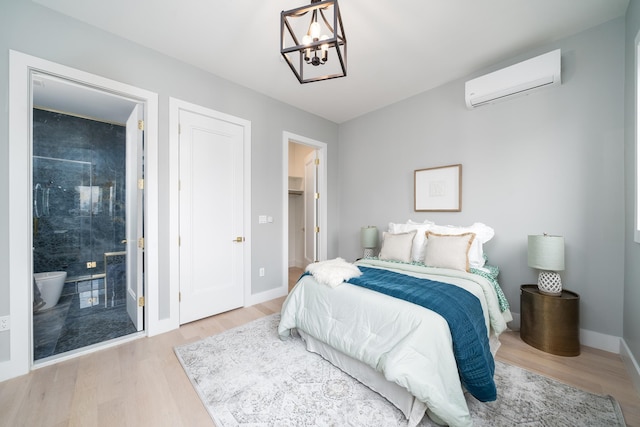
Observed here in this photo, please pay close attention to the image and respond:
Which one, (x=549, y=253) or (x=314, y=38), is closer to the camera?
(x=314, y=38)

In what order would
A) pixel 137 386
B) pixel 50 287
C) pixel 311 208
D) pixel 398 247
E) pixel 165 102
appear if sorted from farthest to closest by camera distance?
pixel 311 208
pixel 50 287
pixel 398 247
pixel 165 102
pixel 137 386

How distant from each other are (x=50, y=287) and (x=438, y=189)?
5074mm

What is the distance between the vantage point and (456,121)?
117 inches

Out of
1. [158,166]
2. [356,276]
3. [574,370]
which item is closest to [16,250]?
[158,166]

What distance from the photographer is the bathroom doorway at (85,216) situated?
8.14 ft

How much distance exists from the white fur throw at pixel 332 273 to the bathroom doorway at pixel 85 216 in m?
1.77

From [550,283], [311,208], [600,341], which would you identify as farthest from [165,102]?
[600,341]

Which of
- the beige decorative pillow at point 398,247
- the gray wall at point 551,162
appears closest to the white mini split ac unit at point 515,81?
the gray wall at point 551,162

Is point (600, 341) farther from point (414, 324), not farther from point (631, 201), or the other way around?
point (414, 324)

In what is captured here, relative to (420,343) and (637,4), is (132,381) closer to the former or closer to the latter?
(420,343)

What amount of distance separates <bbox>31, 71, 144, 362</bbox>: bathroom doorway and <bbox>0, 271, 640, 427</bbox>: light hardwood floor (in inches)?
17.7

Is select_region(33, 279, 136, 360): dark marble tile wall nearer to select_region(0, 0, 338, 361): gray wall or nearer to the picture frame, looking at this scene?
select_region(0, 0, 338, 361): gray wall

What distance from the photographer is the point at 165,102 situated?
8.20 feet

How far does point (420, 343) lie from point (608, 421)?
1161 mm
